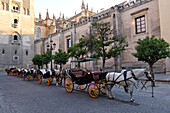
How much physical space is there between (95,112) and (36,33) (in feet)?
162

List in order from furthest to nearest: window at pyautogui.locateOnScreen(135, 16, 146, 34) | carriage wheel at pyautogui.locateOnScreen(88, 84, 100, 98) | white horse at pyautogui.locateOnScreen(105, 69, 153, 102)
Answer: window at pyautogui.locateOnScreen(135, 16, 146, 34) → carriage wheel at pyautogui.locateOnScreen(88, 84, 100, 98) → white horse at pyautogui.locateOnScreen(105, 69, 153, 102)

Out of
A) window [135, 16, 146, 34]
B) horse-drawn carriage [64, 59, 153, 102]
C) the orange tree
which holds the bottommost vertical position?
horse-drawn carriage [64, 59, 153, 102]

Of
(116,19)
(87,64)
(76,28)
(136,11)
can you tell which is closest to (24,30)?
(76,28)

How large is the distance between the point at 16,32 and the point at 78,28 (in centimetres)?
1987

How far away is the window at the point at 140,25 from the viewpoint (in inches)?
677

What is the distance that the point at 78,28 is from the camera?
28.4 m

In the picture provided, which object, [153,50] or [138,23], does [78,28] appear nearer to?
[138,23]

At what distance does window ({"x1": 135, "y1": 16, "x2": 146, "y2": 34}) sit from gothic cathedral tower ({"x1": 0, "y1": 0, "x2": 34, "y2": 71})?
3155 centimetres

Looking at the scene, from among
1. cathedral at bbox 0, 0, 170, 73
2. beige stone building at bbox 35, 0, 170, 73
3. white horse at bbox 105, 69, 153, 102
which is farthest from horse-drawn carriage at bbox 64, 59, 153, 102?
beige stone building at bbox 35, 0, 170, 73

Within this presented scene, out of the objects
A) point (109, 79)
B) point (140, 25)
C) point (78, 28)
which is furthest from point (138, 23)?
point (109, 79)

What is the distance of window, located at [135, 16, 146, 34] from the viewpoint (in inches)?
677

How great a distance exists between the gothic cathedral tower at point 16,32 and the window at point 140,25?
31.6 meters

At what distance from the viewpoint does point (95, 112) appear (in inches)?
170

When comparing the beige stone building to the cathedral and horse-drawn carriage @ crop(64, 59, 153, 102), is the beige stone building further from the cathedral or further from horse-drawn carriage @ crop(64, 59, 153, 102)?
horse-drawn carriage @ crop(64, 59, 153, 102)
